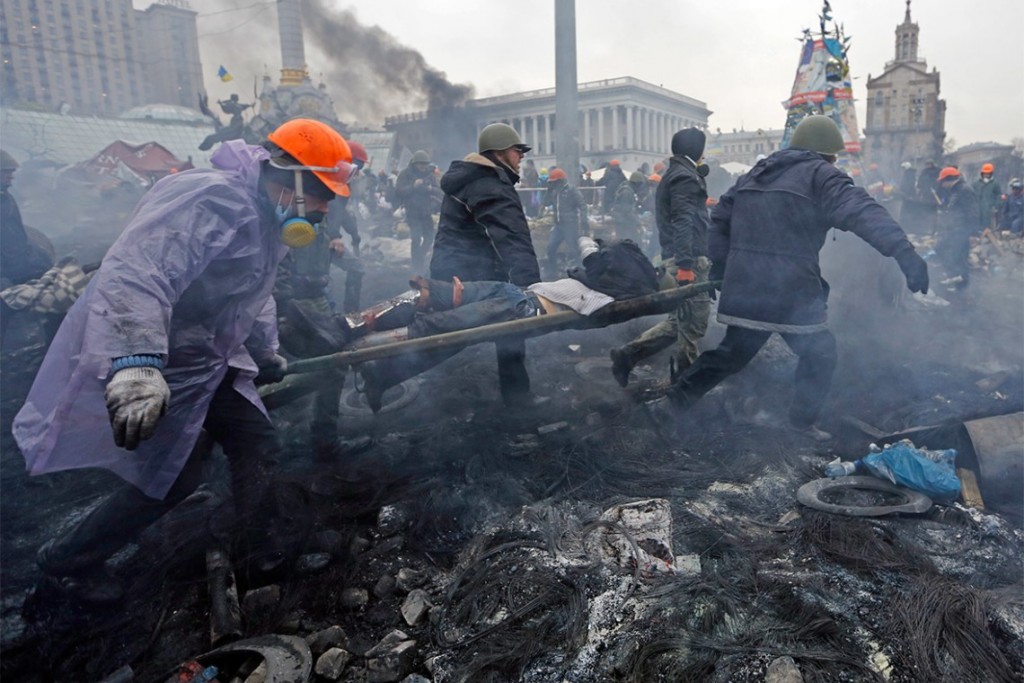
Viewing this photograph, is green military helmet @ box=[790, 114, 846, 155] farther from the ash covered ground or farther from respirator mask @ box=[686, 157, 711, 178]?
the ash covered ground

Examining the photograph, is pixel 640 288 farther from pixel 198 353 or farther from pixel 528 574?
pixel 198 353

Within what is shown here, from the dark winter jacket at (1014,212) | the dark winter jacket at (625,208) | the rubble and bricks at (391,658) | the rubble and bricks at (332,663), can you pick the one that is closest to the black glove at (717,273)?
the rubble and bricks at (391,658)

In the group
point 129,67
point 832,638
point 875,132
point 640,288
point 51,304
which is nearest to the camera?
point 832,638

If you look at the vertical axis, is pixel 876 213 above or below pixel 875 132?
below

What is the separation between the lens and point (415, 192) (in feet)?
34.0

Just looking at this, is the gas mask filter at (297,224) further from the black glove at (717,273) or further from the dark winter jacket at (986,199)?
the dark winter jacket at (986,199)

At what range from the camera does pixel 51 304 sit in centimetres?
475

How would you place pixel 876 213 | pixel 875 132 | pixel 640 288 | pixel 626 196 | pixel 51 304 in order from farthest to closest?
1. pixel 875 132
2. pixel 626 196
3. pixel 51 304
4. pixel 640 288
5. pixel 876 213

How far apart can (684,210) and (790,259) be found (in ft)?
4.61

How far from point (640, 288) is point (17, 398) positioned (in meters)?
5.63

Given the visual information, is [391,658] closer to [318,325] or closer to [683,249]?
[318,325]

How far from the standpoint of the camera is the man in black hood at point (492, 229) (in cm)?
374

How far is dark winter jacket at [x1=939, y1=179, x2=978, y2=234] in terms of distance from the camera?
893 centimetres

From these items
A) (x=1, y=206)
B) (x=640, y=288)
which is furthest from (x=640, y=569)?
(x=1, y=206)
